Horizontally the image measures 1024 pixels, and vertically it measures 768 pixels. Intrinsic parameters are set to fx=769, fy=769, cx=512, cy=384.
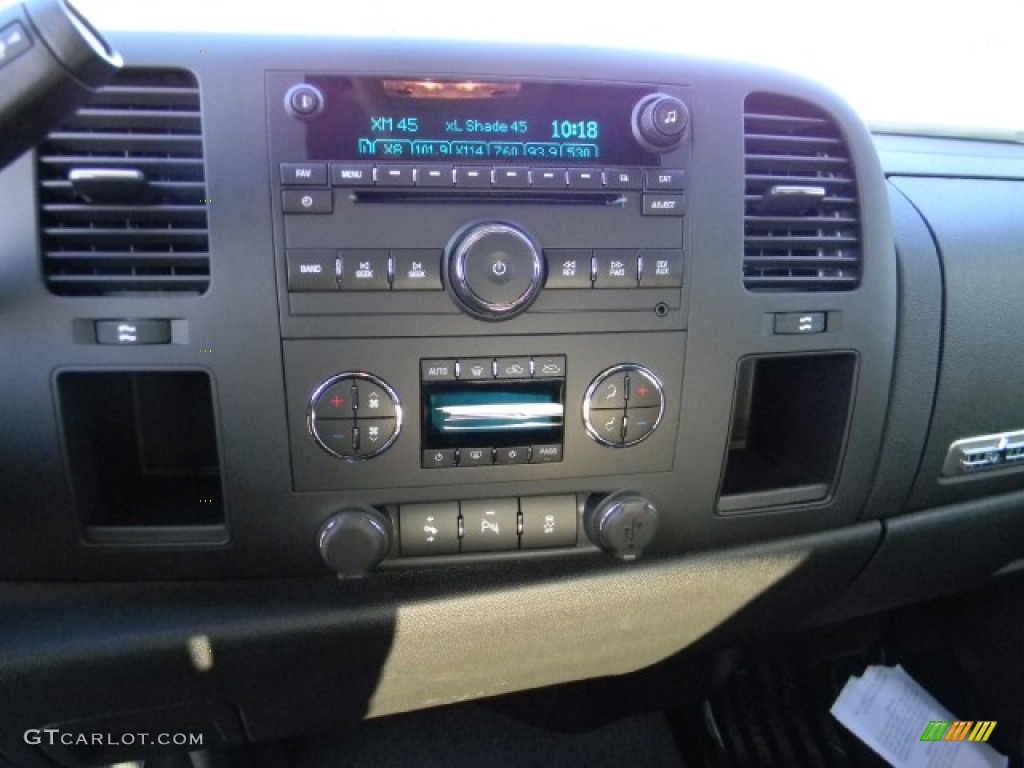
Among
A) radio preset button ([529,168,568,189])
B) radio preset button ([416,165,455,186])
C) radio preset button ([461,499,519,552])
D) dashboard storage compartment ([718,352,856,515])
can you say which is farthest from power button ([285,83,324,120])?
dashboard storage compartment ([718,352,856,515])

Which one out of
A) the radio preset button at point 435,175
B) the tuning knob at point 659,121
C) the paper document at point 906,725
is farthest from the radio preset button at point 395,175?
the paper document at point 906,725

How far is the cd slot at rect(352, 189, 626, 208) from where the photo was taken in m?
0.77

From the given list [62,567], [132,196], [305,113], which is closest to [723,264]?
[305,113]

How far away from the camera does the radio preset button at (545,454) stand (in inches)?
34.4

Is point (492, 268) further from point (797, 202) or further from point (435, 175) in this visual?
point (797, 202)

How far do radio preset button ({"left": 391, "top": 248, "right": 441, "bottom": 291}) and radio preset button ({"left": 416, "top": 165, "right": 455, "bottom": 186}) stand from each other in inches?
2.6

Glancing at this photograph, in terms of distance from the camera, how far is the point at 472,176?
78cm

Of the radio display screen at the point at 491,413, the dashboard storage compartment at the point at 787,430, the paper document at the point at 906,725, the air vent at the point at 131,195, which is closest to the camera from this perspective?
the air vent at the point at 131,195

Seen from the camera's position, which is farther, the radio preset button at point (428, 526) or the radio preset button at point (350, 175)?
the radio preset button at point (428, 526)

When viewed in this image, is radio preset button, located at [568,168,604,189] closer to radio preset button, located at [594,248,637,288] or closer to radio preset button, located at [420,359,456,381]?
radio preset button, located at [594,248,637,288]

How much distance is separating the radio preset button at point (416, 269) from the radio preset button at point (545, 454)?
0.22m

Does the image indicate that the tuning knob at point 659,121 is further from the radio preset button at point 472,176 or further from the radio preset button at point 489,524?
the radio preset button at point 489,524

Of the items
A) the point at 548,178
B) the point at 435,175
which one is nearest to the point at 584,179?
the point at 548,178

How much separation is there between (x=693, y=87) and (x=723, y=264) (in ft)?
0.65
